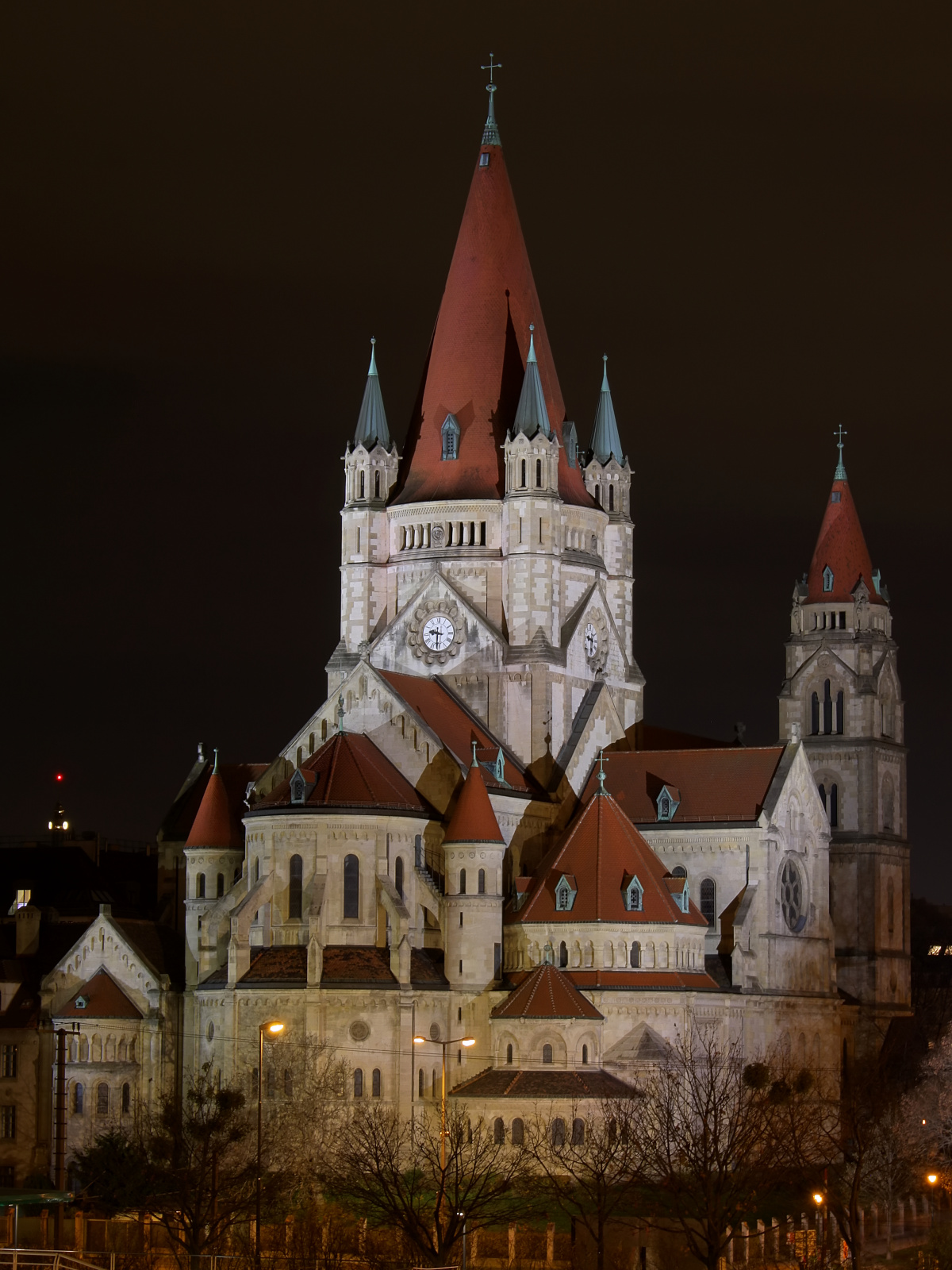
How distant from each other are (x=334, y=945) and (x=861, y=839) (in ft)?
141

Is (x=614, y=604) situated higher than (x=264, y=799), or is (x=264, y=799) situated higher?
(x=614, y=604)

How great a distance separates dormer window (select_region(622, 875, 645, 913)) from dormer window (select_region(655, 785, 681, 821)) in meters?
8.79

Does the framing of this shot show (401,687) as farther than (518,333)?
No

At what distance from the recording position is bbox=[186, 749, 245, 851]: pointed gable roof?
111 meters

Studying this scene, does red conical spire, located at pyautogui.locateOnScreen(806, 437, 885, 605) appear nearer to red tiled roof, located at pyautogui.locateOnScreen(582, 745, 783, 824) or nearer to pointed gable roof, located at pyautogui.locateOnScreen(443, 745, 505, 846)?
red tiled roof, located at pyautogui.locateOnScreen(582, 745, 783, 824)

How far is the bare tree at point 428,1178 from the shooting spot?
74.2 metres

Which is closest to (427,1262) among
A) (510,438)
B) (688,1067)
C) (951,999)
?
(688,1067)

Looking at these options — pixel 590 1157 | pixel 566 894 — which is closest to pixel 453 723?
pixel 566 894

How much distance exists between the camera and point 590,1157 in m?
93.6

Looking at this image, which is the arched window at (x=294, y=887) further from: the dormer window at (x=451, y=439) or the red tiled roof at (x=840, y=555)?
the red tiled roof at (x=840, y=555)

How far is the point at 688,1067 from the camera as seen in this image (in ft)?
314

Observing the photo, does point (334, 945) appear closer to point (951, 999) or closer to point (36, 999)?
point (36, 999)

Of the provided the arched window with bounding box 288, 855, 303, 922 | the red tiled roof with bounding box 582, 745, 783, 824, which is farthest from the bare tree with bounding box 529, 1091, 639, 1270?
the red tiled roof with bounding box 582, 745, 783, 824

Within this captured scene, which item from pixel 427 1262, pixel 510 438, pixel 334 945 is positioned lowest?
pixel 427 1262
